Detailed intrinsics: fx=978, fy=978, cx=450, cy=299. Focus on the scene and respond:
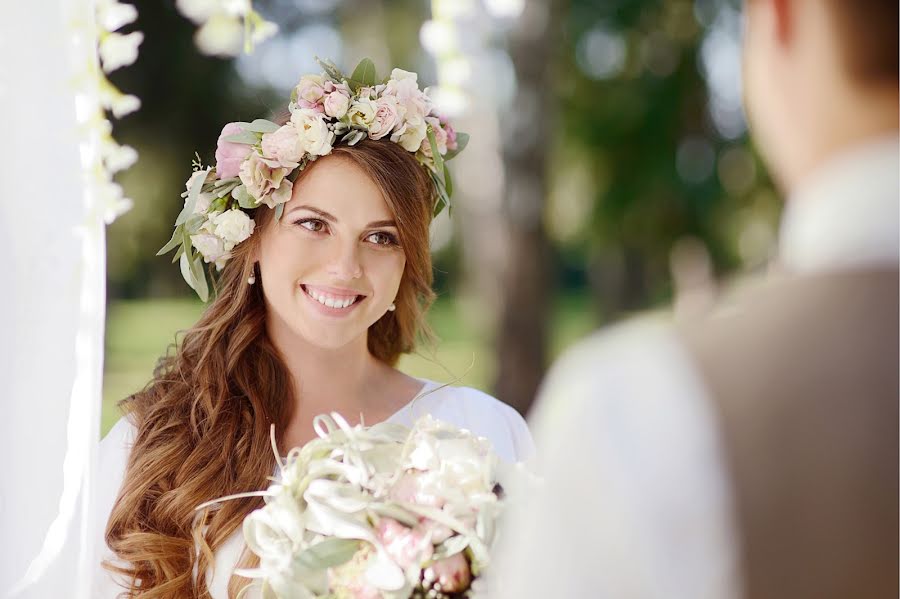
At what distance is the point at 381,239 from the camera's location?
2707 mm

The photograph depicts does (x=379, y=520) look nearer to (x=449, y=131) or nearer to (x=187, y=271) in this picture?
(x=187, y=271)

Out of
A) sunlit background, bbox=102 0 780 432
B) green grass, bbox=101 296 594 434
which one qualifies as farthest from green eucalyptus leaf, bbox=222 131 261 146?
sunlit background, bbox=102 0 780 432

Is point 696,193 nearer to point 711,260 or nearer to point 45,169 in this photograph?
point 711,260

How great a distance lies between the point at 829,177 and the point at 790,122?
0.22 ft

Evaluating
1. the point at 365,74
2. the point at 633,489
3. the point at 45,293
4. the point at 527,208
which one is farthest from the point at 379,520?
the point at 527,208

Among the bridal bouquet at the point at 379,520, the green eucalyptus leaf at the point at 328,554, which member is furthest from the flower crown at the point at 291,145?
the green eucalyptus leaf at the point at 328,554

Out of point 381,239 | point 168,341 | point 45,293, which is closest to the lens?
point 45,293

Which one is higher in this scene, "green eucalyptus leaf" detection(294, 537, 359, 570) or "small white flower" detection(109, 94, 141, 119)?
"small white flower" detection(109, 94, 141, 119)

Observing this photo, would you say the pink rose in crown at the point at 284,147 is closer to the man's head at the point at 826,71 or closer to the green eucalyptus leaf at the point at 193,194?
the green eucalyptus leaf at the point at 193,194

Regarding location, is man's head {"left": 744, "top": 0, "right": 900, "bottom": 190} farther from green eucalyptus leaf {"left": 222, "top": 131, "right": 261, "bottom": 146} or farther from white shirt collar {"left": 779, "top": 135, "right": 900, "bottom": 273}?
green eucalyptus leaf {"left": 222, "top": 131, "right": 261, "bottom": 146}

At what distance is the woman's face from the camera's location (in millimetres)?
2623

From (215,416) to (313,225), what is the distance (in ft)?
1.93

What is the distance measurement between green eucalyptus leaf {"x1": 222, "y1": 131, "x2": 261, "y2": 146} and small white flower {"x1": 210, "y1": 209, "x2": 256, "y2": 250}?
191 millimetres

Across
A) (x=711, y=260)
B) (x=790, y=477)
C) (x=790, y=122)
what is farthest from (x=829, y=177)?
(x=711, y=260)
